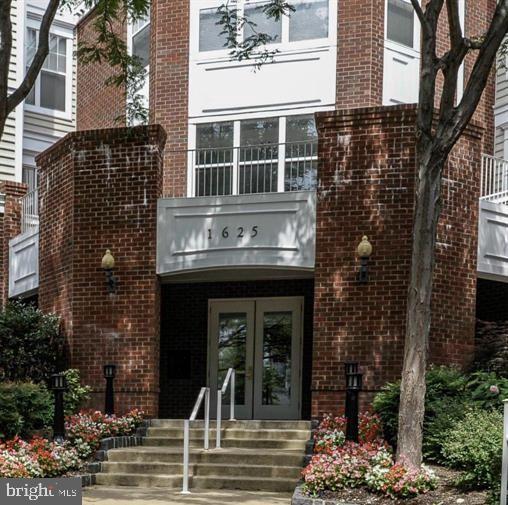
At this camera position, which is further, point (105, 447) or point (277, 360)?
point (277, 360)

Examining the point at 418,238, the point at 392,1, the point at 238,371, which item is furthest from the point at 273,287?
the point at 418,238

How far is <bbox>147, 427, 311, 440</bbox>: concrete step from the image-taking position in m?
15.2

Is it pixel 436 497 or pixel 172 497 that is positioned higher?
pixel 436 497

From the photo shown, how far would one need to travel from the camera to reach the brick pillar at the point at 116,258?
16750 millimetres

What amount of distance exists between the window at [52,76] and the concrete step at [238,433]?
12049mm

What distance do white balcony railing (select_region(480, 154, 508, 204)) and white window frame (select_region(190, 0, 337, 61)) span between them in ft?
11.9

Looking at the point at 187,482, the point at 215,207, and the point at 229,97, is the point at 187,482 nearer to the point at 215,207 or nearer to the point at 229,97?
the point at 215,207

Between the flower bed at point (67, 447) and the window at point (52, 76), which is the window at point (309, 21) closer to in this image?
the flower bed at point (67, 447)

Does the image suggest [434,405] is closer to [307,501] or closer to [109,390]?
[307,501]

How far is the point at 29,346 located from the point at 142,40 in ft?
23.5

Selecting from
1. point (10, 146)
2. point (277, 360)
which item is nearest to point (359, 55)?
point (277, 360)

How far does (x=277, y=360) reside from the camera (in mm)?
19719

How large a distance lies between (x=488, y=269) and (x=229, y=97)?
593 centimetres

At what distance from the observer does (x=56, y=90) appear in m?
25.9
